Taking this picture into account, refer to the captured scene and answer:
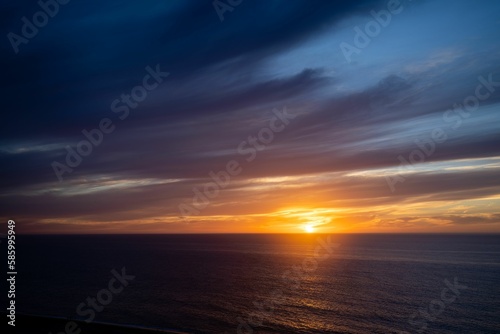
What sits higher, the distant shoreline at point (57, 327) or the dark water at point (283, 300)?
the dark water at point (283, 300)

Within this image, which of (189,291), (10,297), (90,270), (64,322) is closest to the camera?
(64,322)

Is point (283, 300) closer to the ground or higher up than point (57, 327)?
higher up

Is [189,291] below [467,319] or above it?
below

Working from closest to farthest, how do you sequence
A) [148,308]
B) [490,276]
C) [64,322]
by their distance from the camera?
[64,322]
[148,308]
[490,276]

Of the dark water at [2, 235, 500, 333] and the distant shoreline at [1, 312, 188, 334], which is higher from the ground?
the dark water at [2, 235, 500, 333]

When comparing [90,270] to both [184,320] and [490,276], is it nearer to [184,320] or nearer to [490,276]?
[184,320]

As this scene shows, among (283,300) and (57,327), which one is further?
(283,300)

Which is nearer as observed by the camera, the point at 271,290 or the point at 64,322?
the point at 64,322

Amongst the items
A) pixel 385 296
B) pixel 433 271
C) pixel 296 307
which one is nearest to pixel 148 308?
pixel 296 307

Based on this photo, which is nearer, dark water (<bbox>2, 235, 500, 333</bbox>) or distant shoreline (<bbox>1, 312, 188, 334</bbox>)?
distant shoreline (<bbox>1, 312, 188, 334</bbox>)

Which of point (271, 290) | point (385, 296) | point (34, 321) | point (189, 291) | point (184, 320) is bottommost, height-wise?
point (34, 321)

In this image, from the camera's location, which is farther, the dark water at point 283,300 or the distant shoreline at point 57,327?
the dark water at point 283,300
